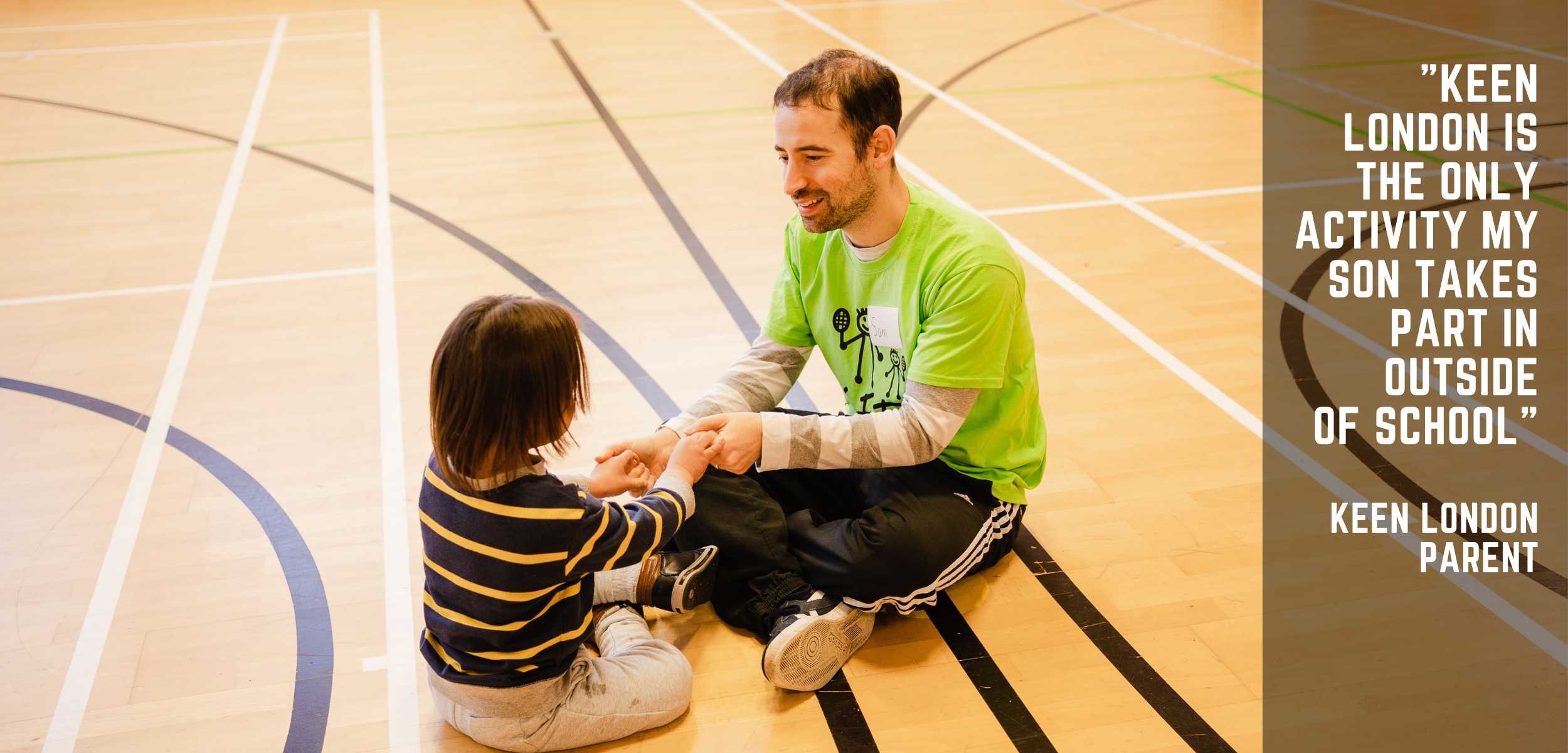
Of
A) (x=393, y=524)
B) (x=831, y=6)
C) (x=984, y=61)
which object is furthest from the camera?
(x=831, y=6)

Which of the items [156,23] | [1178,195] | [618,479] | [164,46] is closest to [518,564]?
[618,479]

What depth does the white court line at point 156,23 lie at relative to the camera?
27.4 feet

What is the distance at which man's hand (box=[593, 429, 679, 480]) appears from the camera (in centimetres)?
241

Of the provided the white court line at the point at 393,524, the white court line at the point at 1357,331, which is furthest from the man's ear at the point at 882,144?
the white court line at the point at 1357,331

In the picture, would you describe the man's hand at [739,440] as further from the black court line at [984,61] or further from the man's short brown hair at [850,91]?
the black court line at [984,61]

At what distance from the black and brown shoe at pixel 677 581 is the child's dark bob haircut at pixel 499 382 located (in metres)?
0.61

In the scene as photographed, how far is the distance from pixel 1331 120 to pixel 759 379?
4145 mm

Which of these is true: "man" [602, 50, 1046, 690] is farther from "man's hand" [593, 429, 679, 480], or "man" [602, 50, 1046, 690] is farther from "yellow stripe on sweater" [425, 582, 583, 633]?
"yellow stripe on sweater" [425, 582, 583, 633]

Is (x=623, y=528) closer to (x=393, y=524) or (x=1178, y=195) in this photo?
(x=393, y=524)

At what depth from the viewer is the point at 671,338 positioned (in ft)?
12.1

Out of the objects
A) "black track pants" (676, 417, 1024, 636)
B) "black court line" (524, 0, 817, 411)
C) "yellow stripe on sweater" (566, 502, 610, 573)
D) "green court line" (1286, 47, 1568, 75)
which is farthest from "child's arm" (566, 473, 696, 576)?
"green court line" (1286, 47, 1568, 75)

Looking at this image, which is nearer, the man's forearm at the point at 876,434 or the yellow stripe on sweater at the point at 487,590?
the yellow stripe on sweater at the point at 487,590

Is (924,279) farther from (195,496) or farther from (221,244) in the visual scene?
(221,244)

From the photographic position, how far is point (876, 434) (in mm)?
2289
